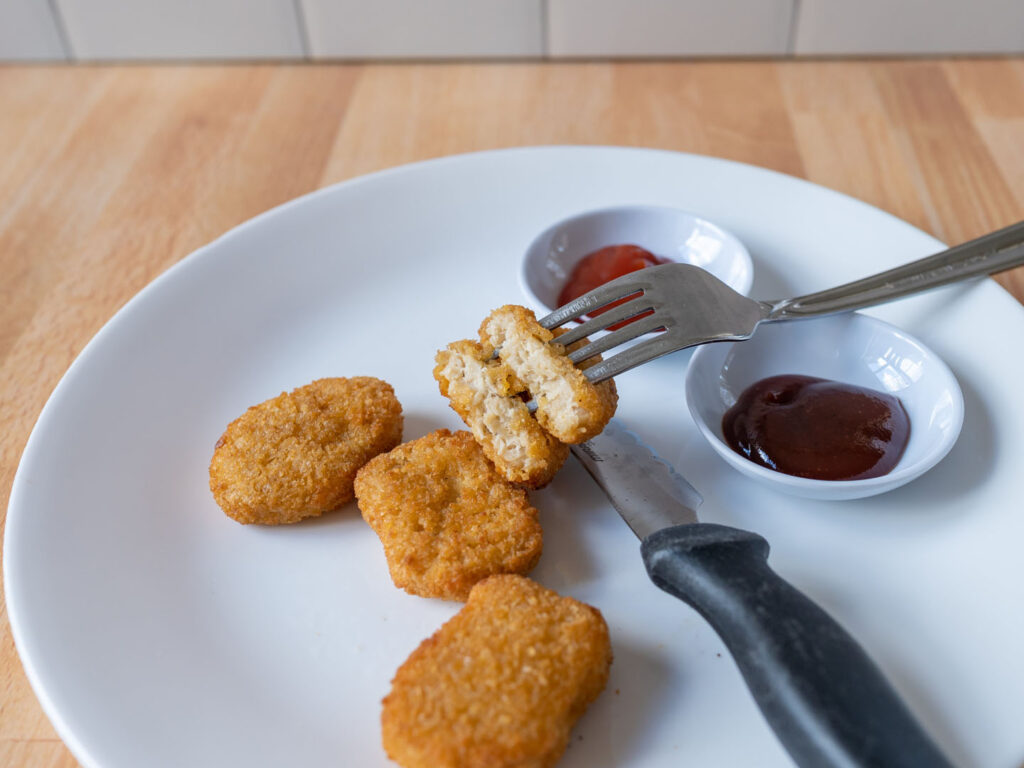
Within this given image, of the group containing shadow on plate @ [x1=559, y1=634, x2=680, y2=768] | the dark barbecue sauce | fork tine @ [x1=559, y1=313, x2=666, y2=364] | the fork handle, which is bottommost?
shadow on plate @ [x1=559, y1=634, x2=680, y2=768]

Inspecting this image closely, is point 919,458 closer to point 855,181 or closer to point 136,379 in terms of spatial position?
point 855,181

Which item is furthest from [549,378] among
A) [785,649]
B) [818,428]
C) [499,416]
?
[785,649]

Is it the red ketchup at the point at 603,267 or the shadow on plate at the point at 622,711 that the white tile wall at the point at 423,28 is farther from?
the shadow on plate at the point at 622,711

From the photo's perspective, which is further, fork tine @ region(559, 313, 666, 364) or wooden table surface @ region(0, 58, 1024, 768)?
wooden table surface @ region(0, 58, 1024, 768)

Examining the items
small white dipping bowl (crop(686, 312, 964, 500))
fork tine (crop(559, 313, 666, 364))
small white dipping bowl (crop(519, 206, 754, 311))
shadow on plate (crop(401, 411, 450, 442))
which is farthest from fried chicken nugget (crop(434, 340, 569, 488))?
small white dipping bowl (crop(519, 206, 754, 311))

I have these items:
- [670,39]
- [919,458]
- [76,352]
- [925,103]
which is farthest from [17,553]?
[925,103]

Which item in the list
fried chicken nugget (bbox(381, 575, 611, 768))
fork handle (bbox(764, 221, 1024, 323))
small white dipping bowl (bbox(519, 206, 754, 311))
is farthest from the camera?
small white dipping bowl (bbox(519, 206, 754, 311))

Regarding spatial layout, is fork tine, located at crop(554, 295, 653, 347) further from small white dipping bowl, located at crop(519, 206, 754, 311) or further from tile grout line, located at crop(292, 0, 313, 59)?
tile grout line, located at crop(292, 0, 313, 59)
